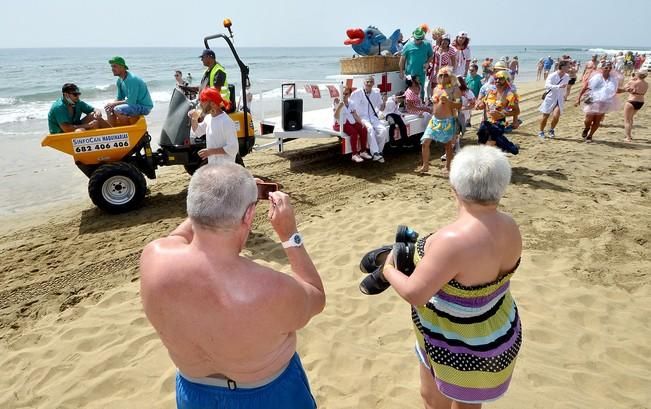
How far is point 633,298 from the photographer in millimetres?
3508

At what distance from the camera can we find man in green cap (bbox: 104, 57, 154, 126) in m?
5.52

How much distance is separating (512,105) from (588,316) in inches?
174

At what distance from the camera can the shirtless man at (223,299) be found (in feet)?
4.22

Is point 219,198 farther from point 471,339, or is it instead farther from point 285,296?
point 471,339

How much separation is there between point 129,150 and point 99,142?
365mm

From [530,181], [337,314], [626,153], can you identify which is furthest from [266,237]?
[626,153]

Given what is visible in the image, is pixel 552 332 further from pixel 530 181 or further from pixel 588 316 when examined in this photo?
pixel 530 181

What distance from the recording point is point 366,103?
24.4 feet

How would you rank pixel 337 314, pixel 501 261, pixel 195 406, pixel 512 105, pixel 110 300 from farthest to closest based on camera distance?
pixel 512 105 → pixel 110 300 → pixel 337 314 → pixel 501 261 → pixel 195 406

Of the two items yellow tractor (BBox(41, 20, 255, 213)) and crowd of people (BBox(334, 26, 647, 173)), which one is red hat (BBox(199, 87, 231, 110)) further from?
crowd of people (BBox(334, 26, 647, 173))

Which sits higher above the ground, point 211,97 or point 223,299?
point 211,97

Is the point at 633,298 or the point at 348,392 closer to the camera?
the point at 348,392

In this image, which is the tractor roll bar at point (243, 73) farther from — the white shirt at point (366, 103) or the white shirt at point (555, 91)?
the white shirt at point (555, 91)

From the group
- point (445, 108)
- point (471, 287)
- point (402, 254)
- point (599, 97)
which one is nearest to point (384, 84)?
point (445, 108)
